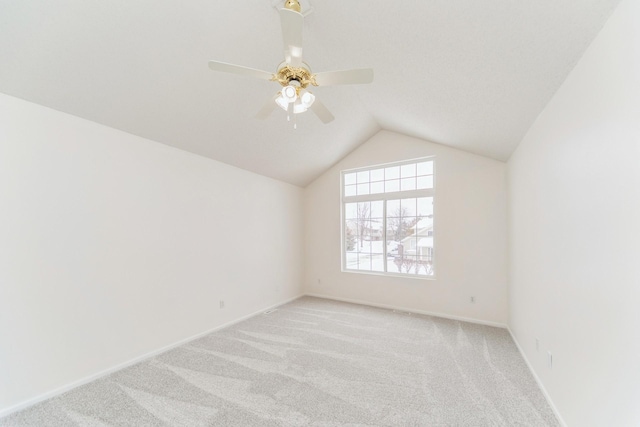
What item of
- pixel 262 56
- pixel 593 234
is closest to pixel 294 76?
pixel 262 56

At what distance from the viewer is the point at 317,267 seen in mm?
5371

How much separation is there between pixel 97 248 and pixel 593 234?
12.6ft

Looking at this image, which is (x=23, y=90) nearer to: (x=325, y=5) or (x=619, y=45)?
(x=325, y=5)

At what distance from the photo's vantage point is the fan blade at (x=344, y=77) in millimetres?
1604

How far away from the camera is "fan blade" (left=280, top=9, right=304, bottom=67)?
130 centimetres

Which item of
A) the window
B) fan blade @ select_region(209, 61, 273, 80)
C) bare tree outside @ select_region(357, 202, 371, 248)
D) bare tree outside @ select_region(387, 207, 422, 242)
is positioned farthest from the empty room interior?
bare tree outside @ select_region(357, 202, 371, 248)

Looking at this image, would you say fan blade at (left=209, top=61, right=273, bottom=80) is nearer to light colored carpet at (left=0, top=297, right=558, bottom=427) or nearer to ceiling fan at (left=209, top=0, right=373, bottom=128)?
ceiling fan at (left=209, top=0, right=373, bottom=128)

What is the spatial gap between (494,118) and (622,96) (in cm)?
147

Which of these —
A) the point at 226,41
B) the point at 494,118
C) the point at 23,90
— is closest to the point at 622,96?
the point at 494,118

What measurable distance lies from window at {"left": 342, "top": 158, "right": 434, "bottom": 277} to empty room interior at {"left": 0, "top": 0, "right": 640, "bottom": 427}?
0.33m

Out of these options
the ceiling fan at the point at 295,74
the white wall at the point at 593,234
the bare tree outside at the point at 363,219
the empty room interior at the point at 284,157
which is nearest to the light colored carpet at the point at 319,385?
the empty room interior at the point at 284,157

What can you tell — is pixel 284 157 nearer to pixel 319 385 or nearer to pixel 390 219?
pixel 390 219

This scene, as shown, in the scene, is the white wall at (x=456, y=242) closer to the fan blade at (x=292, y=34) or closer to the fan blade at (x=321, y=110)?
the fan blade at (x=321, y=110)

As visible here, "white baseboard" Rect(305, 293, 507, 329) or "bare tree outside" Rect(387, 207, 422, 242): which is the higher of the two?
"bare tree outside" Rect(387, 207, 422, 242)
